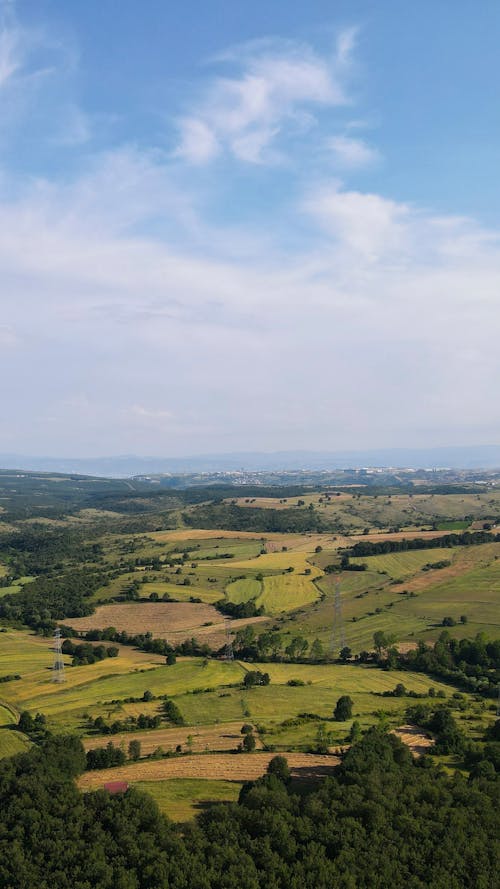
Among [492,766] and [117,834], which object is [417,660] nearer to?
[492,766]

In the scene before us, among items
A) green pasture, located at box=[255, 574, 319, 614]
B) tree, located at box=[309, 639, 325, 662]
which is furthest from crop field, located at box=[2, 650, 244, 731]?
green pasture, located at box=[255, 574, 319, 614]

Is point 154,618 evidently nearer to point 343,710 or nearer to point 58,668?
point 58,668

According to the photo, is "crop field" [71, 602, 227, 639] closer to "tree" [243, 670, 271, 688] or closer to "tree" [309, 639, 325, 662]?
"tree" [309, 639, 325, 662]

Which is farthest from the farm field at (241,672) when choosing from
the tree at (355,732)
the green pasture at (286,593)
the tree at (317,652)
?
the tree at (355,732)

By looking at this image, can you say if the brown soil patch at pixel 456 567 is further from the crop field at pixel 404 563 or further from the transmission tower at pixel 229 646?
the transmission tower at pixel 229 646

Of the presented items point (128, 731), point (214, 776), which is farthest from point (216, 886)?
point (128, 731)
